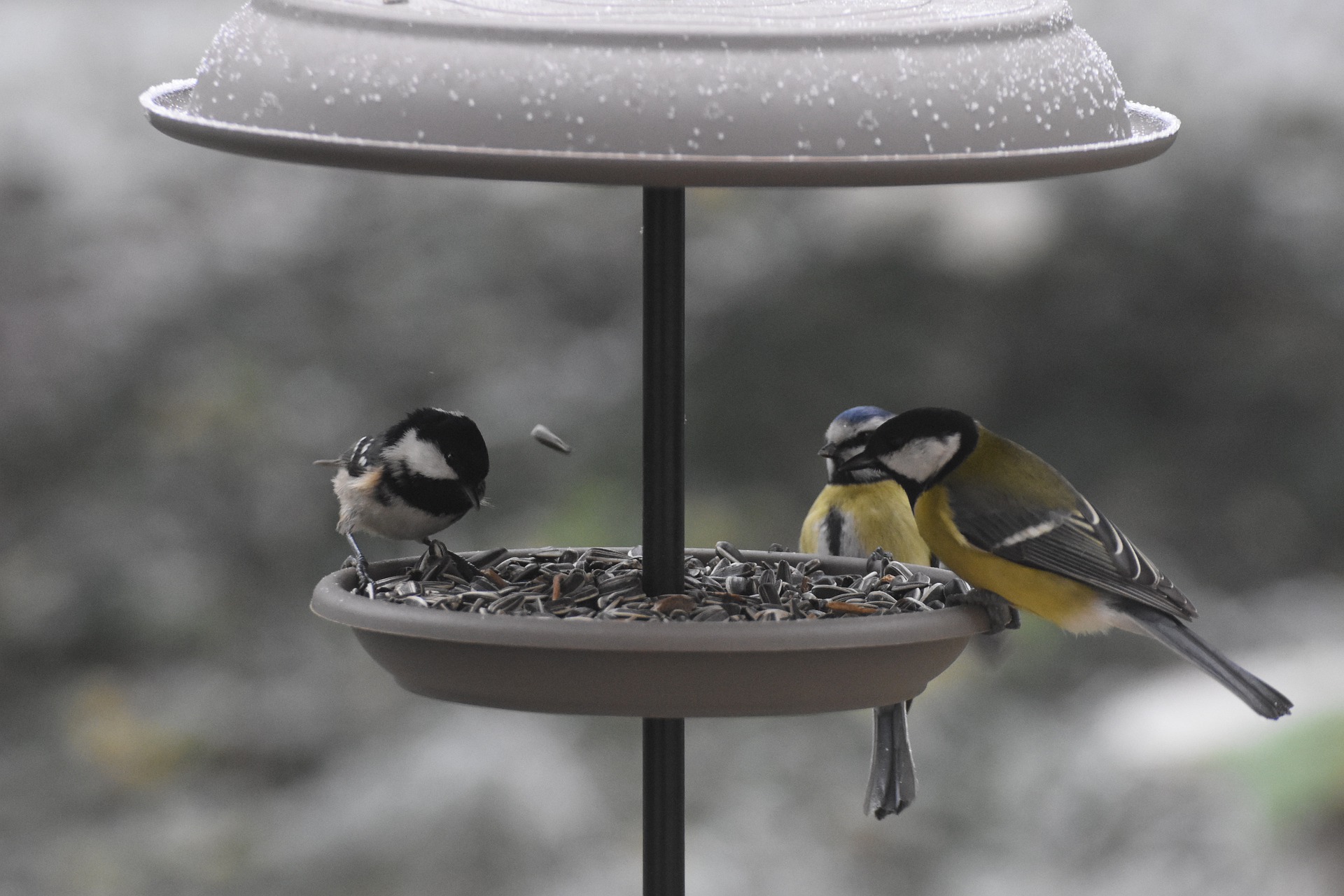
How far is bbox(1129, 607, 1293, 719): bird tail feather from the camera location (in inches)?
79.2

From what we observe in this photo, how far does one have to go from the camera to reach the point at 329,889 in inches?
176

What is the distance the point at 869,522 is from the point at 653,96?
1.74 m

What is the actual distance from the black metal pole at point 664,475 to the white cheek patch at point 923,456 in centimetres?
51

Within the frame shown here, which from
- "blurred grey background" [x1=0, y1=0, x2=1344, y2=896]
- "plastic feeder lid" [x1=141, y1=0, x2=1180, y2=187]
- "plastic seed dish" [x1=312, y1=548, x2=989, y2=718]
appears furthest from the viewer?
"blurred grey background" [x1=0, y1=0, x2=1344, y2=896]

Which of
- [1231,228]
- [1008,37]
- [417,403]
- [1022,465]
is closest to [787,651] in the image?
[1008,37]

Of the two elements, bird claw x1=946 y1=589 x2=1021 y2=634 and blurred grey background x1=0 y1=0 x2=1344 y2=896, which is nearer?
bird claw x1=946 y1=589 x2=1021 y2=634

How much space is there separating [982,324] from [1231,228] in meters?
0.88

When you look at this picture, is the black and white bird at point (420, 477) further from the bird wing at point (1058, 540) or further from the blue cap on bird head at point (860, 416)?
the blue cap on bird head at point (860, 416)

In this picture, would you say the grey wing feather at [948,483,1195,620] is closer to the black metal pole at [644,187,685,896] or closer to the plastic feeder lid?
the black metal pole at [644,187,685,896]

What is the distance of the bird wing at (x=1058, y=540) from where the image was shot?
7.44 ft

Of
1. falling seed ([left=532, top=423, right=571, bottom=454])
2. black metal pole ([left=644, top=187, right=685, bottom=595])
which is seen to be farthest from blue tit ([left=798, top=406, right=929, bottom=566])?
black metal pole ([left=644, top=187, right=685, bottom=595])

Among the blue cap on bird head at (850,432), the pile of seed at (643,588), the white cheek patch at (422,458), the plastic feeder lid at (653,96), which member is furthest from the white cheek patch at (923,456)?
the plastic feeder lid at (653,96)

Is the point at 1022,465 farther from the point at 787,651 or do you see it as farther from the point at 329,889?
the point at 329,889

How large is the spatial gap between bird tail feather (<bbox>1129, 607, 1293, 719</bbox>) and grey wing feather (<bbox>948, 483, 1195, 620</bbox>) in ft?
0.08
